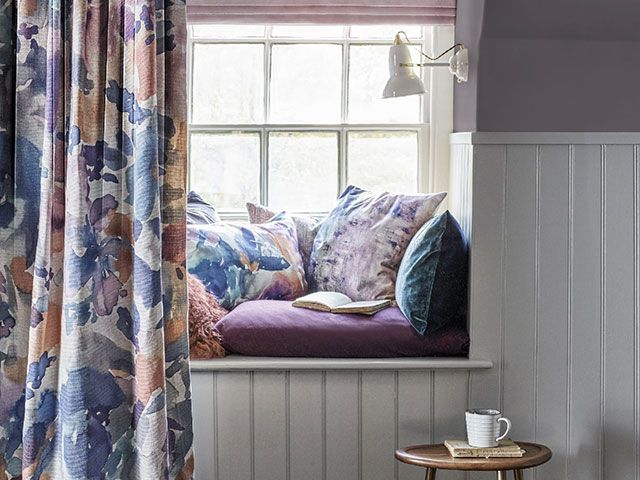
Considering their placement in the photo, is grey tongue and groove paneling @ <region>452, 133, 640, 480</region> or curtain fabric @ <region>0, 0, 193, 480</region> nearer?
curtain fabric @ <region>0, 0, 193, 480</region>

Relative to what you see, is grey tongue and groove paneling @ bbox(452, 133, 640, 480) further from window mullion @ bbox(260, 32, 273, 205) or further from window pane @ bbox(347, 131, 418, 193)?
window mullion @ bbox(260, 32, 273, 205)

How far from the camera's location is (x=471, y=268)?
3.35 metres

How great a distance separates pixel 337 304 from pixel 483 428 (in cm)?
71

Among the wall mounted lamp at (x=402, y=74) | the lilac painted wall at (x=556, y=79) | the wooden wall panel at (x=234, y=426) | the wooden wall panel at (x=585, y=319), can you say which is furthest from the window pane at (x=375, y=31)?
the wooden wall panel at (x=234, y=426)

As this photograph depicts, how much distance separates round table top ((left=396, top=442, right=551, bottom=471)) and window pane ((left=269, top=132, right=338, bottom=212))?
1.35m

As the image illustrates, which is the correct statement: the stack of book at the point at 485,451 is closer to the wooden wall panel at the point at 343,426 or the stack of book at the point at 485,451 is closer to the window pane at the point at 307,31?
the wooden wall panel at the point at 343,426

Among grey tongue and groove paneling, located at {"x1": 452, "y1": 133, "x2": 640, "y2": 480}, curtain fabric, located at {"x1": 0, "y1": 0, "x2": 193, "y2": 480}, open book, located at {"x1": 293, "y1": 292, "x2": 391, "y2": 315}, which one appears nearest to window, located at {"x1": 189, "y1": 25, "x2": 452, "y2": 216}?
open book, located at {"x1": 293, "y1": 292, "x2": 391, "y2": 315}

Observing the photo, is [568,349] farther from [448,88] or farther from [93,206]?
[93,206]

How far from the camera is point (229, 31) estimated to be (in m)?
4.11

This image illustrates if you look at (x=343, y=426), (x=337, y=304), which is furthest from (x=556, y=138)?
(x=343, y=426)

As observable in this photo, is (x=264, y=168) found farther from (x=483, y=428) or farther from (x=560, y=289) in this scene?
(x=483, y=428)

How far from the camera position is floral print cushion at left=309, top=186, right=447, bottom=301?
3.63 metres

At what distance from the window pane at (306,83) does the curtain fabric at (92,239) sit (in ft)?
4.12

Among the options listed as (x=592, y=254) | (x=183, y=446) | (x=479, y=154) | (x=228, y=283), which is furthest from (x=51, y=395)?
(x=592, y=254)
